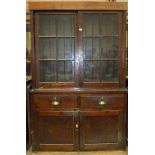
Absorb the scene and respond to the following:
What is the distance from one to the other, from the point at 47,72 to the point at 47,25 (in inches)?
22.3

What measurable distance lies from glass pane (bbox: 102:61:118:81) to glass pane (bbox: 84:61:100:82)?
7cm

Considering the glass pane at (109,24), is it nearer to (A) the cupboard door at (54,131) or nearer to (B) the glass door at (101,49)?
(B) the glass door at (101,49)

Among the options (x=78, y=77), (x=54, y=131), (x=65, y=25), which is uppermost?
(x=65, y=25)

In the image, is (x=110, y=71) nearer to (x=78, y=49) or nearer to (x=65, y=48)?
(x=78, y=49)

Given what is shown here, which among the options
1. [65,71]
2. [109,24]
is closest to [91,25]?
[109,24]

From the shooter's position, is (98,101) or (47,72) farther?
(47,72)

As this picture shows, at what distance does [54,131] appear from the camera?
308 centimetres

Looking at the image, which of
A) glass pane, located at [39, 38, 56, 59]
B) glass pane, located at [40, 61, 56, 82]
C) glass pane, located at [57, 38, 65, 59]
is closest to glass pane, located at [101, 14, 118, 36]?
glass pane, located at [57, 38, 65, 59]

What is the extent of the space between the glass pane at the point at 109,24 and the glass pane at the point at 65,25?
0.38m

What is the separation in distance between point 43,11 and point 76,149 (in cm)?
170

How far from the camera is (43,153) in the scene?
121 inches

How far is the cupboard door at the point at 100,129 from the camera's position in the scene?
10.0ft

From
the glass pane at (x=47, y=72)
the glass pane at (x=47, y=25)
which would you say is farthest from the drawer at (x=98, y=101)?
the glass pane at (x=47, y=25)
